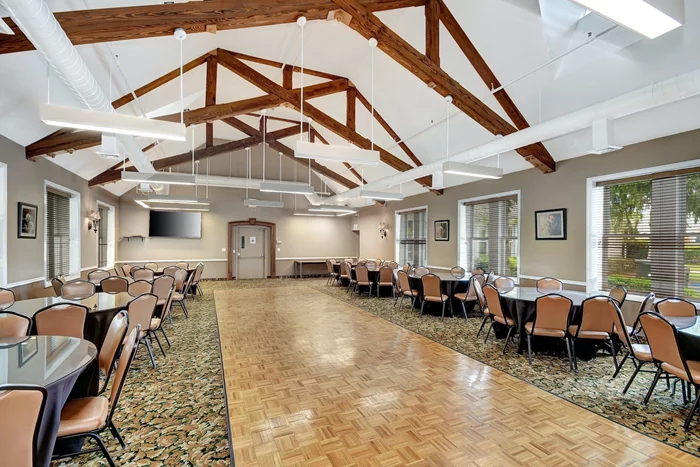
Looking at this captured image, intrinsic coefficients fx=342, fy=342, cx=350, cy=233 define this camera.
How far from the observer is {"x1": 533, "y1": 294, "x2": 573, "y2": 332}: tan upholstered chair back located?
3.85 m

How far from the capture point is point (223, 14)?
361 centimetres

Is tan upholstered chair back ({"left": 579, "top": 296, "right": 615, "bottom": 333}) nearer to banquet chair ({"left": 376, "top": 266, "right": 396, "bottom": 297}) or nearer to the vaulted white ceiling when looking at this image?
the vaulted white ceiling

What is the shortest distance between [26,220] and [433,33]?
6834 millimetres

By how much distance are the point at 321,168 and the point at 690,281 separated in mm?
9824

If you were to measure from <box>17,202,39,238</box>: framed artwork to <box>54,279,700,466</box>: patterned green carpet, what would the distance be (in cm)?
271

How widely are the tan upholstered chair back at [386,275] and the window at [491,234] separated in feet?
5.93

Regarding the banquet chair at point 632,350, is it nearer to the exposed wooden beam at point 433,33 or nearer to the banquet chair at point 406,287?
the banquet chair at point 406,287

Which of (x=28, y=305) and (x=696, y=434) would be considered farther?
(x=28, y=305)

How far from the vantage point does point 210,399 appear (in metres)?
3.15

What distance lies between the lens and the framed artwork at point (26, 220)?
16.8 ft

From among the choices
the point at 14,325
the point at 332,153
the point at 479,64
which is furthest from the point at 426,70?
the point at 14,325

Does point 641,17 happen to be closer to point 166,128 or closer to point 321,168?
point 166,128

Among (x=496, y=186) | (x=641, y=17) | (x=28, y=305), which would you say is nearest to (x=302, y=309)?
(x=28, y=305)

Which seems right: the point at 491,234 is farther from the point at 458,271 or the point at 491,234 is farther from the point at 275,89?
the point at 275,89
